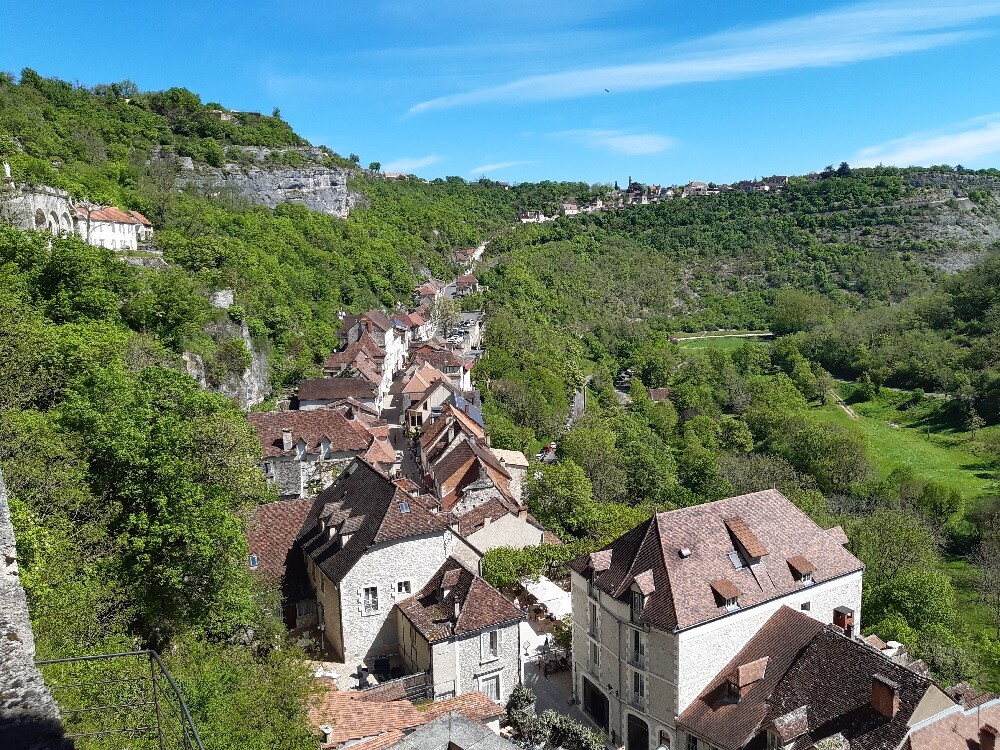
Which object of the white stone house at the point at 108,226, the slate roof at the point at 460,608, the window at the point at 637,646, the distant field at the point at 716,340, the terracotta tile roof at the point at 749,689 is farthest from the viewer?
the distant field at the point at 716,340

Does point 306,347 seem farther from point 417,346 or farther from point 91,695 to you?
point 91,695

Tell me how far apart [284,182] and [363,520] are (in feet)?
284

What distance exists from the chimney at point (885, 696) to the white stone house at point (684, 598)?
5.38 metres

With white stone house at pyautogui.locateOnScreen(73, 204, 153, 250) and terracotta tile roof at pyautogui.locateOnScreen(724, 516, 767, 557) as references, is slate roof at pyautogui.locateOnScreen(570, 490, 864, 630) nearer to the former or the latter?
terracotta tile roof at pyautogui.locateOnScreen(724, 516, 767, 557)

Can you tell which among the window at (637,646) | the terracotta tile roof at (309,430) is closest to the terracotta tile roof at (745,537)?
the window at (637,646)

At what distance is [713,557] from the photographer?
2662 cm

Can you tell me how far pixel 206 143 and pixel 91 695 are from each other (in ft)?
321

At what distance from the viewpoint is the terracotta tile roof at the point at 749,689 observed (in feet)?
76.6

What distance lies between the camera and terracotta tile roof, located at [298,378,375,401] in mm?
55125

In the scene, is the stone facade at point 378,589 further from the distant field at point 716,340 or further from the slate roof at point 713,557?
the distant field at point 716,340

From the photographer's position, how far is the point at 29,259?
3694 centimetres

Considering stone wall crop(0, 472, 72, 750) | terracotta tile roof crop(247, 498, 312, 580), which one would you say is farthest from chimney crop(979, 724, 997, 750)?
terracotta tile roof crop(247, 498, 312, 580)

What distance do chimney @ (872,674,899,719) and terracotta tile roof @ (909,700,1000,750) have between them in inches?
31.4

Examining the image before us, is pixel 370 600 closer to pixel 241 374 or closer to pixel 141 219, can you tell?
pixel 241 374
